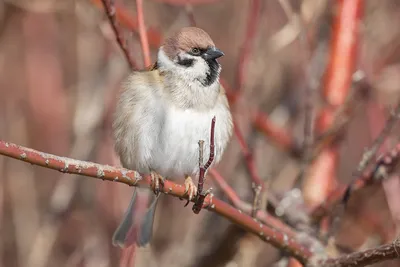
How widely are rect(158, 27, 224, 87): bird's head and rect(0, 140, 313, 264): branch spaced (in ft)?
2.25

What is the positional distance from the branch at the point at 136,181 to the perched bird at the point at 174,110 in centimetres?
38

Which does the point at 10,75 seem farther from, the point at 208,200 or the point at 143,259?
the point at 208,200

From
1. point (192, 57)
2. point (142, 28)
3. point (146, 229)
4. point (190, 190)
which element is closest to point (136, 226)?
point (146, 229)

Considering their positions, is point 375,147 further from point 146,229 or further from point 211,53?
point 146,229

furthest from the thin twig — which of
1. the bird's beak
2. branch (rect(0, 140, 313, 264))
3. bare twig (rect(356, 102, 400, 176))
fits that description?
bare twig (rect(356, 102, 400, 176))

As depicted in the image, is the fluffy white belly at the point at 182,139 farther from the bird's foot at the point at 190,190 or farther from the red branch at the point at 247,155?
the bird's foot at the point at 190,190

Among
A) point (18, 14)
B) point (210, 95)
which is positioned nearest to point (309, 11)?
point (210, 95)

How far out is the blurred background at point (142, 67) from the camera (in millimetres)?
3422

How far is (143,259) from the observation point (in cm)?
344

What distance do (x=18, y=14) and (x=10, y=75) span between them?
1.96ft

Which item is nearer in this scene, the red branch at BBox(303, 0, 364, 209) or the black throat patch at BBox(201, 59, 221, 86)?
the black throat patch at BBox(201, 59, 221, 86)

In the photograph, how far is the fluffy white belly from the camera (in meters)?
2.68

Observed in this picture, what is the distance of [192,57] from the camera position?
110 inches

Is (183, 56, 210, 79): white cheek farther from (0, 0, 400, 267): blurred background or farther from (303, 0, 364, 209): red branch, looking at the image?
(303, 0, 364, 209): red branch
